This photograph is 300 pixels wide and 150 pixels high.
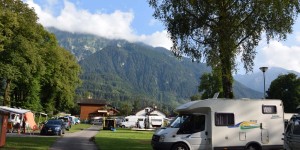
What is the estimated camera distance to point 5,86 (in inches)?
1955

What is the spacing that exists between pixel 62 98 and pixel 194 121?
51.8 meters

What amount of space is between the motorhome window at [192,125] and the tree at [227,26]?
16.9ft

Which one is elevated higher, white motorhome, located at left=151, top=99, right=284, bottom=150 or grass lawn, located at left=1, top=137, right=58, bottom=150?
white motorhome, located at left=151, top=99, right=284, bottom=150

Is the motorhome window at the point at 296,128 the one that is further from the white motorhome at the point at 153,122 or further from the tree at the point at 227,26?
the white motorhome at the point at 153,122

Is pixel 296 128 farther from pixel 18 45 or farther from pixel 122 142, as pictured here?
pixel 18 45

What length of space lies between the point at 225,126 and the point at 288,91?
194ft

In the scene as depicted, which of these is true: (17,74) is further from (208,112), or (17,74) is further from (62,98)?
(208,112)

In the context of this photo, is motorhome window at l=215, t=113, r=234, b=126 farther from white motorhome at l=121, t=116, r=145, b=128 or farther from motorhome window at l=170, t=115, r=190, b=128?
white motorhome at l=121, t=116, r=145, b=128

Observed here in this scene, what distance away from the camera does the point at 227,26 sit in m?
20.4

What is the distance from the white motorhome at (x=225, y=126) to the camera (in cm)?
1630

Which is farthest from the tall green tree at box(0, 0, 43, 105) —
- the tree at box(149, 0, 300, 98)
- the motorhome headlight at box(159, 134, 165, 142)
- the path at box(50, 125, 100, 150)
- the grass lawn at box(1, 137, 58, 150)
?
the motorhome headlight at box(159, 134, 165, 142)

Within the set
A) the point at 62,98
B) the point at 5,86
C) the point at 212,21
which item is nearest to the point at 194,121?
the point at 212,21

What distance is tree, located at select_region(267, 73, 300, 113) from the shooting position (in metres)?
69.2

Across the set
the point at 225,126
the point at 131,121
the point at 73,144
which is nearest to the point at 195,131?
the point at 225,126
